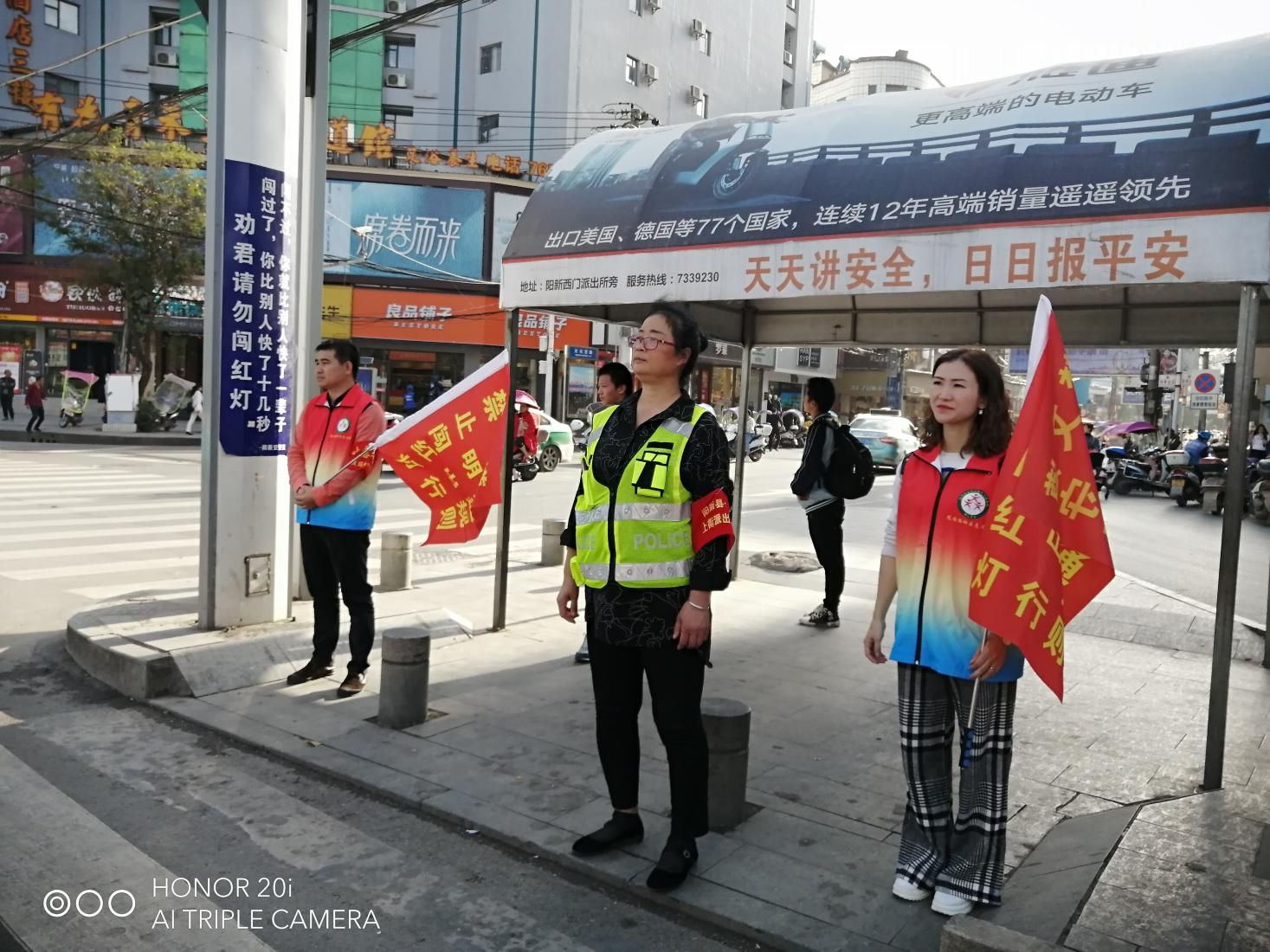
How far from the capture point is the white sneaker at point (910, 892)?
3264mm


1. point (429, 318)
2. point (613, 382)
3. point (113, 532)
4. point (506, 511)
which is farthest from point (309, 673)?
point (429, 318)

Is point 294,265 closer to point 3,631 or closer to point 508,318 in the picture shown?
point 508,318

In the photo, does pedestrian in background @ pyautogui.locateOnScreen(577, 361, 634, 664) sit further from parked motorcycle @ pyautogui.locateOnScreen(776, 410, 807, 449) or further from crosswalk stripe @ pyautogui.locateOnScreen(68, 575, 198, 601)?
parked motorcycle @ pyautogui.locateOnScreen(776, 410, 807, 449)

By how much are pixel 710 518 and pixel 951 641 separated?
843 mm

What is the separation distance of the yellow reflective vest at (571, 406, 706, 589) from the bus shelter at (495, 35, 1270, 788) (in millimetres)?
2239

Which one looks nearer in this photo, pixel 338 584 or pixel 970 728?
pixel 970 728

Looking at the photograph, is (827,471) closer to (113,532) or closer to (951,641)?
(951,641)

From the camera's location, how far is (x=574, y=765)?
14.6 feet

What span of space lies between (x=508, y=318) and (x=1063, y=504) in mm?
4537

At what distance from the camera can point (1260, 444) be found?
20641mm

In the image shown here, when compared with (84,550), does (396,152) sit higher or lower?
higher

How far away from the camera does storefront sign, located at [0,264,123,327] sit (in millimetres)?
34406

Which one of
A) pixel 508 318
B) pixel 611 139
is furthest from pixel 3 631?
pixel 611 139

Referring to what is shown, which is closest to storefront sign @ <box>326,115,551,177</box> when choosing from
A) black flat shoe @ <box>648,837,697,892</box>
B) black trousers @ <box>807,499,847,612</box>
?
black trousers @ <box>807,499,847,612</box>
